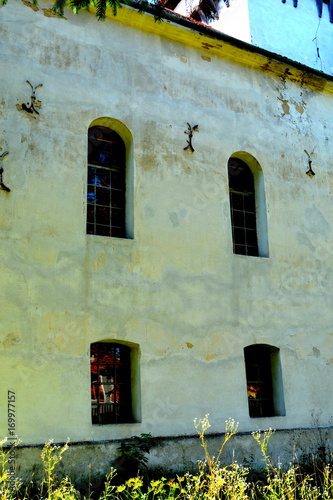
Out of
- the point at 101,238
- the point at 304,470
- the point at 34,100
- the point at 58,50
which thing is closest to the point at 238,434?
the point at 304,470

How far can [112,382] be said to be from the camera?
323 inches

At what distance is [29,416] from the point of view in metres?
7.19

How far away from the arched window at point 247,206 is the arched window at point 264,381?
69.7 inches

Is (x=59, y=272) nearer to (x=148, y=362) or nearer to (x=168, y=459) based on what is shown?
(x=148, y=362)

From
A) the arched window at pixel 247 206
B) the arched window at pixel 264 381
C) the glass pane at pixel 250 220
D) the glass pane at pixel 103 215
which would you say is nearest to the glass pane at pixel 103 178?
the glass pane at pixel 103 215

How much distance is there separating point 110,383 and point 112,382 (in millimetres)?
34

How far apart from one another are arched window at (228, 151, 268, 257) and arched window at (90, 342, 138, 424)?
2.99 m

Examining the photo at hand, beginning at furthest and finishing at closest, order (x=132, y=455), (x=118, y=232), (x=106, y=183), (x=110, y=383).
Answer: (x=106, y=183) → (x=118, y=232) → (x=110, y=383) → (x=132, y=455)

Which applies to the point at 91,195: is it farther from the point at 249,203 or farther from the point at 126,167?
the point at 249,203

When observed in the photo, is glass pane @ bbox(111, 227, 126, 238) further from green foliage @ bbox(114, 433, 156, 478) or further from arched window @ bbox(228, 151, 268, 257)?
green foliage @ bbox(114, 433, 156, 478)

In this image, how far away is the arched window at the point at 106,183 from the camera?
8.80 m

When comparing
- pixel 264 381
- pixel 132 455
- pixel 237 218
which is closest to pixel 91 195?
pixel 237 218

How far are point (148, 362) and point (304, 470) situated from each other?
3.03m

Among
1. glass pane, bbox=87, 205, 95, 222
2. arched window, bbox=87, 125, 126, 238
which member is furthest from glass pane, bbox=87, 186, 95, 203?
glass pane, bbox=87, 205, 95, 222
